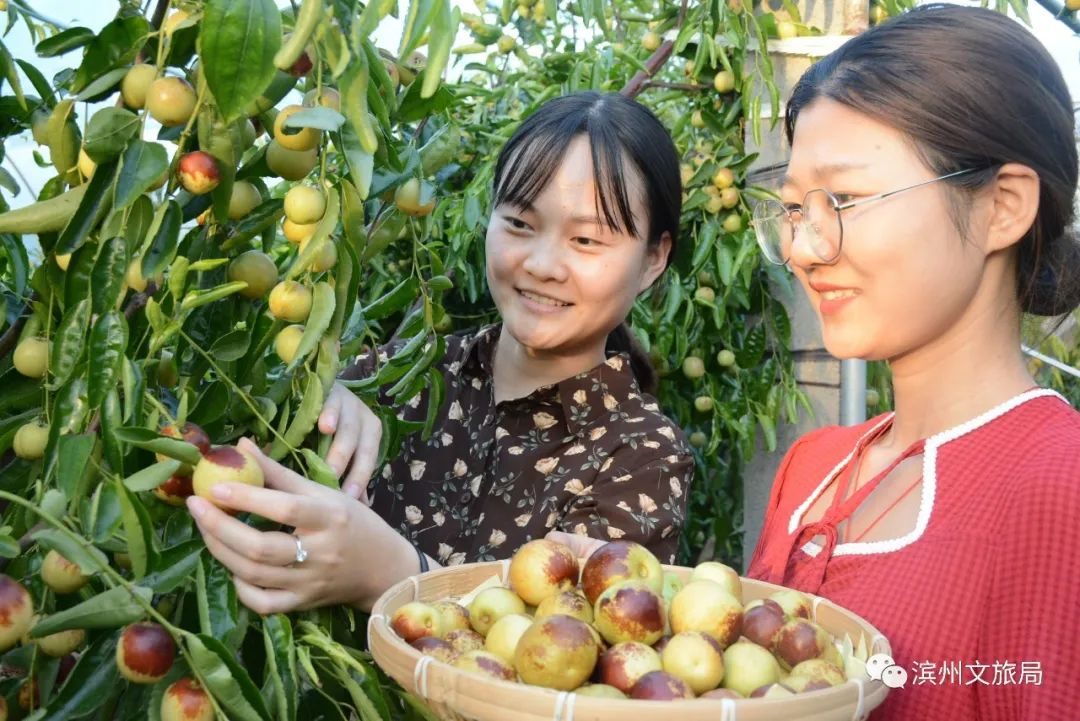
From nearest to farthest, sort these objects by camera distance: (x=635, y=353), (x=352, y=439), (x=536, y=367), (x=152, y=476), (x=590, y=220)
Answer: (x=152, y=476), (x=352, y=439), (x=590, y=220), (x=536, y=367), (x=635, y=353)

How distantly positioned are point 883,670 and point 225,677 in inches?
18.9

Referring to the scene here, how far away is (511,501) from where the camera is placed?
151 cm

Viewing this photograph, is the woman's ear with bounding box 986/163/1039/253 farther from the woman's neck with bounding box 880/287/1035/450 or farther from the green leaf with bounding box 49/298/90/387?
the green leaf with bounding box 49/298/90/387

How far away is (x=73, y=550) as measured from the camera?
755 millimetres

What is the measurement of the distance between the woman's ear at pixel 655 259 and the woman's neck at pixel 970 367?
54cm

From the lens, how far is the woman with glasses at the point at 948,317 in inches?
36.7

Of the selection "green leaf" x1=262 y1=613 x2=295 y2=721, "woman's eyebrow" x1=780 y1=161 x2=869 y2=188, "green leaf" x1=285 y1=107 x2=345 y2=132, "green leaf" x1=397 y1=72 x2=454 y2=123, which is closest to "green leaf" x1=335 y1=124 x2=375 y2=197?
"green leaf" x1=285 y1=107 x2=345 y2=132

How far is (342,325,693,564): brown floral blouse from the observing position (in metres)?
1.41

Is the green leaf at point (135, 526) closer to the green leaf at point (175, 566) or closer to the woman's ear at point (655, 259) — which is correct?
the green leaf at point (175, 566)

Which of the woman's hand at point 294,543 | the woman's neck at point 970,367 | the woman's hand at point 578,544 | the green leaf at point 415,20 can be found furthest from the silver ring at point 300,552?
the woman's neck at point 970,367

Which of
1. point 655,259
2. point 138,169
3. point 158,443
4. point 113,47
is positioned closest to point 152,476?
point 158,443

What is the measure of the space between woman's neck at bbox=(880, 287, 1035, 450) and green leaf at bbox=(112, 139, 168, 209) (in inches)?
30.4

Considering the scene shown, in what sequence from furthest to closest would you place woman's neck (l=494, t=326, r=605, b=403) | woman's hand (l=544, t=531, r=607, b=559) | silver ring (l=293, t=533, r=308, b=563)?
1. woman's neck (l=494, t=326, r=605, b=403)
2. woman's hand (l=544, t=531, r=607, b=559)
3. silver ring (l=293, t=533, r=308, b=563)

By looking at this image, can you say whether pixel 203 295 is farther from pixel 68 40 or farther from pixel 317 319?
pixel 68 40
